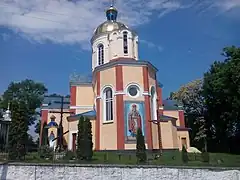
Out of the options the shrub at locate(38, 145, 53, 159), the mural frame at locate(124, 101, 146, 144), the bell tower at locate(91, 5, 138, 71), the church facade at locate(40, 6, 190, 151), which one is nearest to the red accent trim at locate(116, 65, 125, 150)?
the church facade at locate(40, 6, 190, 151)

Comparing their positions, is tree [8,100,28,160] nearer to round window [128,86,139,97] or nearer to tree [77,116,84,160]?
tree [77,116,84,160]

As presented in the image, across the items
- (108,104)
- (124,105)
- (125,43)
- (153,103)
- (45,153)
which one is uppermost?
(125,43)

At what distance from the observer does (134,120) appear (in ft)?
79.3

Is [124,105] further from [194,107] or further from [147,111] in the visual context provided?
[194,107]

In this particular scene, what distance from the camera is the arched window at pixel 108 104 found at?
2542 centimetres

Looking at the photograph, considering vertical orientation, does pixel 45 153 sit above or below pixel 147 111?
below

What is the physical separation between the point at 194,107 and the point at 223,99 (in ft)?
31.7

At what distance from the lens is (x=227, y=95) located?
28.1 meters

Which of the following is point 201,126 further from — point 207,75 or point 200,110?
point 207,75

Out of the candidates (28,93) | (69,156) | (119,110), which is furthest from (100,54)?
(28,93)

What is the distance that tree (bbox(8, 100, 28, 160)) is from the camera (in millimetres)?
15117

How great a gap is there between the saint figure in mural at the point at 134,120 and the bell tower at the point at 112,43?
23.3 ft

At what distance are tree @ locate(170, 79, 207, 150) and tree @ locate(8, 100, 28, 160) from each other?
27.9 meters

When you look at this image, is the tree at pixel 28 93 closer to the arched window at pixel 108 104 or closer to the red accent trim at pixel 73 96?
the red accent trim at pixel 73 96
